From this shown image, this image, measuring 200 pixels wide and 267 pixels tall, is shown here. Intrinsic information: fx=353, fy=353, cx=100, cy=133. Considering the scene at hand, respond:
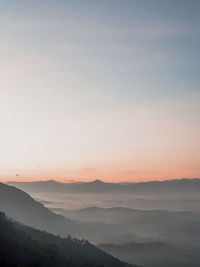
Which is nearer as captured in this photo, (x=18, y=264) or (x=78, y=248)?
(x=18, y=264)

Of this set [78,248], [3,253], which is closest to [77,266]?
[3,253]

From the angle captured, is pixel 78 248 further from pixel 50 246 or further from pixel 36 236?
pixel 50 246

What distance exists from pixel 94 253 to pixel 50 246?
3486cm

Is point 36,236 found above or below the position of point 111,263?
above

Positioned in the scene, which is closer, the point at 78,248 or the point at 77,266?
the point at 77,266

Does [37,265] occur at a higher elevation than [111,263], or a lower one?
higher

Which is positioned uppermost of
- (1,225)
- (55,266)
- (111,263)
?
(1,225)

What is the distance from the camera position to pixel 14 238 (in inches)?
3167

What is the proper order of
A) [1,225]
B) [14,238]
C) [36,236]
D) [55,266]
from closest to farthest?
[55,266] < [14,238] < [1,225] < [36,236]

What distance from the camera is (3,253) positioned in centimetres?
6794

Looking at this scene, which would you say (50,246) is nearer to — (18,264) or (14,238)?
(14,238)

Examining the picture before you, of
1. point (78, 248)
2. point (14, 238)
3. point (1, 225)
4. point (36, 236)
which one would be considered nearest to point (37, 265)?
point (14, 238)

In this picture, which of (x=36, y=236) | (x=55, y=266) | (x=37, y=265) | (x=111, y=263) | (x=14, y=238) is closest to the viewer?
(x=37, y=265)

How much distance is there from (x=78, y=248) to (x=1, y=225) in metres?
38.5
